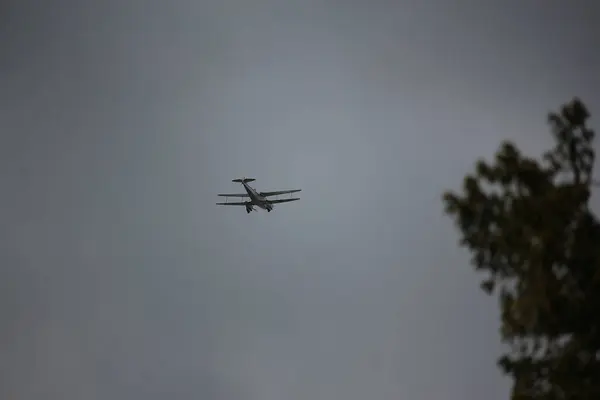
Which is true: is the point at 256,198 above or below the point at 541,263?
above

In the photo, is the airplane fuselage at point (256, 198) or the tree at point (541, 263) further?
the airplane fuselage at point (256, 198)

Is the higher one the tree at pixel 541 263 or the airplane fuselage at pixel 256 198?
the airplane fuselage at pixel 256 198

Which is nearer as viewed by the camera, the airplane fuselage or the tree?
the tree

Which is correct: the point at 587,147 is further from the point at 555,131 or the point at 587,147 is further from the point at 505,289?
the point at 505,289

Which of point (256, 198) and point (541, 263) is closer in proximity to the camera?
point (541, 263)

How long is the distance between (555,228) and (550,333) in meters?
1.78

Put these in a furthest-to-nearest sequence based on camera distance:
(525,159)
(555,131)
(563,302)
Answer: (555,131), (525,159), (563,302)

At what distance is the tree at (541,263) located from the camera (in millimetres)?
9648

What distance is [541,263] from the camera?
9.72 m

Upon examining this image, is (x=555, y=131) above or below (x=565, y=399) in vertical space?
above

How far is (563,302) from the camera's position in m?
9.62

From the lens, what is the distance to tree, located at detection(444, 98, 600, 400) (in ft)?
31.7

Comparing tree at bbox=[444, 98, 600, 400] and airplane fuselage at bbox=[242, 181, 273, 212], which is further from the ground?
airplane fuselage at bbox=[242, 181, 273, 212]

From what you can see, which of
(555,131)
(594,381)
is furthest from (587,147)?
(594,381)
